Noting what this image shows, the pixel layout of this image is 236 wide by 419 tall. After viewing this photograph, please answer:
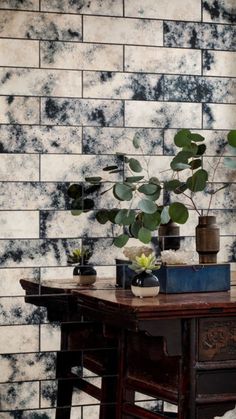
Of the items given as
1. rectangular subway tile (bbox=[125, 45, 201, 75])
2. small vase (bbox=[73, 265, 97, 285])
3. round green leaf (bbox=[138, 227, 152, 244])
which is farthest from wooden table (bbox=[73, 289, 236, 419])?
rectangular subway tile (bbox=[125, 45, 201, 75])

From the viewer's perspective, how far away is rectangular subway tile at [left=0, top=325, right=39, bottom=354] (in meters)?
4.64

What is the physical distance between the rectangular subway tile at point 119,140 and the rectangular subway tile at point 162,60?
0.32 metres

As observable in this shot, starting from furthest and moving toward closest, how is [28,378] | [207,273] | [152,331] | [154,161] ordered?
1. [154,161]
2. [28,378]
3. [207,273]
4. [152,331]

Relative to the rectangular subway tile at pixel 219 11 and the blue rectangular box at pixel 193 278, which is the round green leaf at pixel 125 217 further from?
the rectangular subway tile at pixel 219 11

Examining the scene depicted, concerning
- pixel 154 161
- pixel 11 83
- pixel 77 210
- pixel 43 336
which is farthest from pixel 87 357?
pixel 11 83

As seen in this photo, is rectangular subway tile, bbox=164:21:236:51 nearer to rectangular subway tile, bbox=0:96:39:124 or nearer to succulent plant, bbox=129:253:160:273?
rectangular subway tile, bbox=0:96:39:124

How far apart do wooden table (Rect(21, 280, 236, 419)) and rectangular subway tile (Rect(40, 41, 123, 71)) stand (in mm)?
1265

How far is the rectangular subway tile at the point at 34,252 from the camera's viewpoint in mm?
4641

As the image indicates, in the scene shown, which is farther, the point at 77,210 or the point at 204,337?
the point at 77,210

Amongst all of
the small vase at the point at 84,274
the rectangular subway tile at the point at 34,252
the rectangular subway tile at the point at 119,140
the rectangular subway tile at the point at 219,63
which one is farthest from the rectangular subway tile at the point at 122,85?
the small vase at the point at 84,274

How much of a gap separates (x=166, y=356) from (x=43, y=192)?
1119 mm

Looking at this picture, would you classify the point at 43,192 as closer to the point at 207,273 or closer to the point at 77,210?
the point at 77,210

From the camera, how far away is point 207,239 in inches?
176

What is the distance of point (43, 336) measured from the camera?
4680mm
